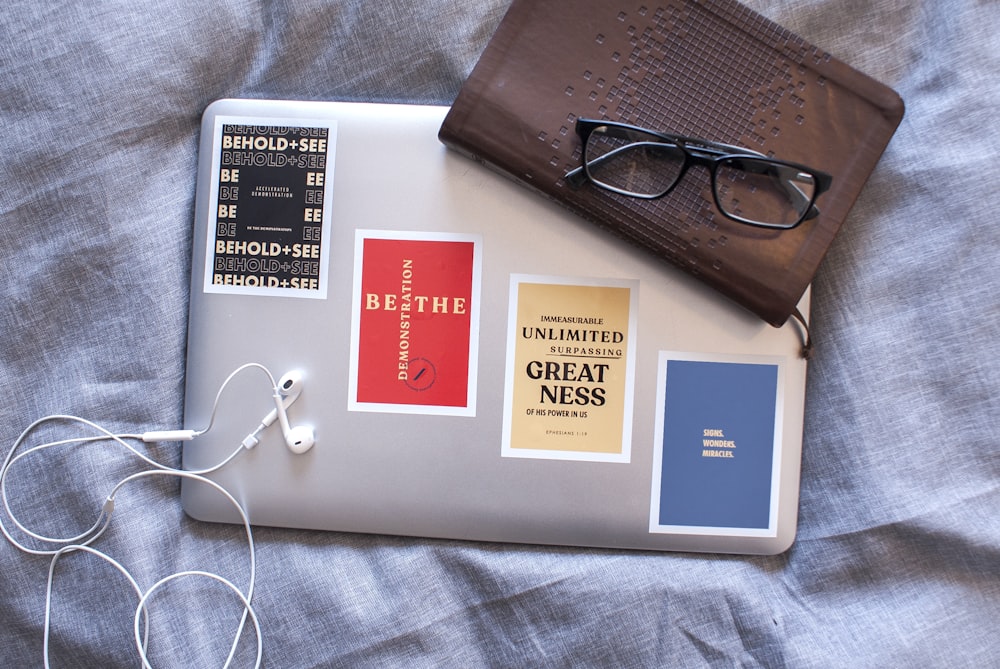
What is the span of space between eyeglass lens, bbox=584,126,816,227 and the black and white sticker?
11.1 inches

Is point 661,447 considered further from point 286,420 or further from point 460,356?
point 286,420

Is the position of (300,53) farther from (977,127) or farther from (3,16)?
(977,127)

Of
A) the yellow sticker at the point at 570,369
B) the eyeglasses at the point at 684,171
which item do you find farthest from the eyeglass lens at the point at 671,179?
the yellow sticker at the point at 570,369

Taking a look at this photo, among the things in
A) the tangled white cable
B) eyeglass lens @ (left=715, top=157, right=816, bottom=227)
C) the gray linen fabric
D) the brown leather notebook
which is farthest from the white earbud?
eyeglass lens @ (left=715, top=157, right=816, bottom=227)

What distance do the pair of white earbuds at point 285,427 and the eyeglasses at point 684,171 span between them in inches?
13.8

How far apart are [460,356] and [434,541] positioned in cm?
21

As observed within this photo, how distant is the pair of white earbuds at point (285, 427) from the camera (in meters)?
0.72

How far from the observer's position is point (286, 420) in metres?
0.72

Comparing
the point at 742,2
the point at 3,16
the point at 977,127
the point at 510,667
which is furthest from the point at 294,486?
the point at 977,127

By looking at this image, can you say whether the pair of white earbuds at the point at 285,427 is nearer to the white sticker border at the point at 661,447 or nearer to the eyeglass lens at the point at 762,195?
the white sticker border at the point at 661,447

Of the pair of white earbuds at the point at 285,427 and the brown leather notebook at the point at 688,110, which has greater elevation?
the brown leather notebook at the point at 688,110

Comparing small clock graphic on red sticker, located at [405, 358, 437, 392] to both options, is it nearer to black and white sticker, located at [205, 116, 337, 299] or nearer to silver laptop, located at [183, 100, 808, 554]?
silver laptop, located at [183, 100, 808, 554]

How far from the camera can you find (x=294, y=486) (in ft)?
2.42

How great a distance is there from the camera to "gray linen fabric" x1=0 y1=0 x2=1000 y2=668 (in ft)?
2.39
